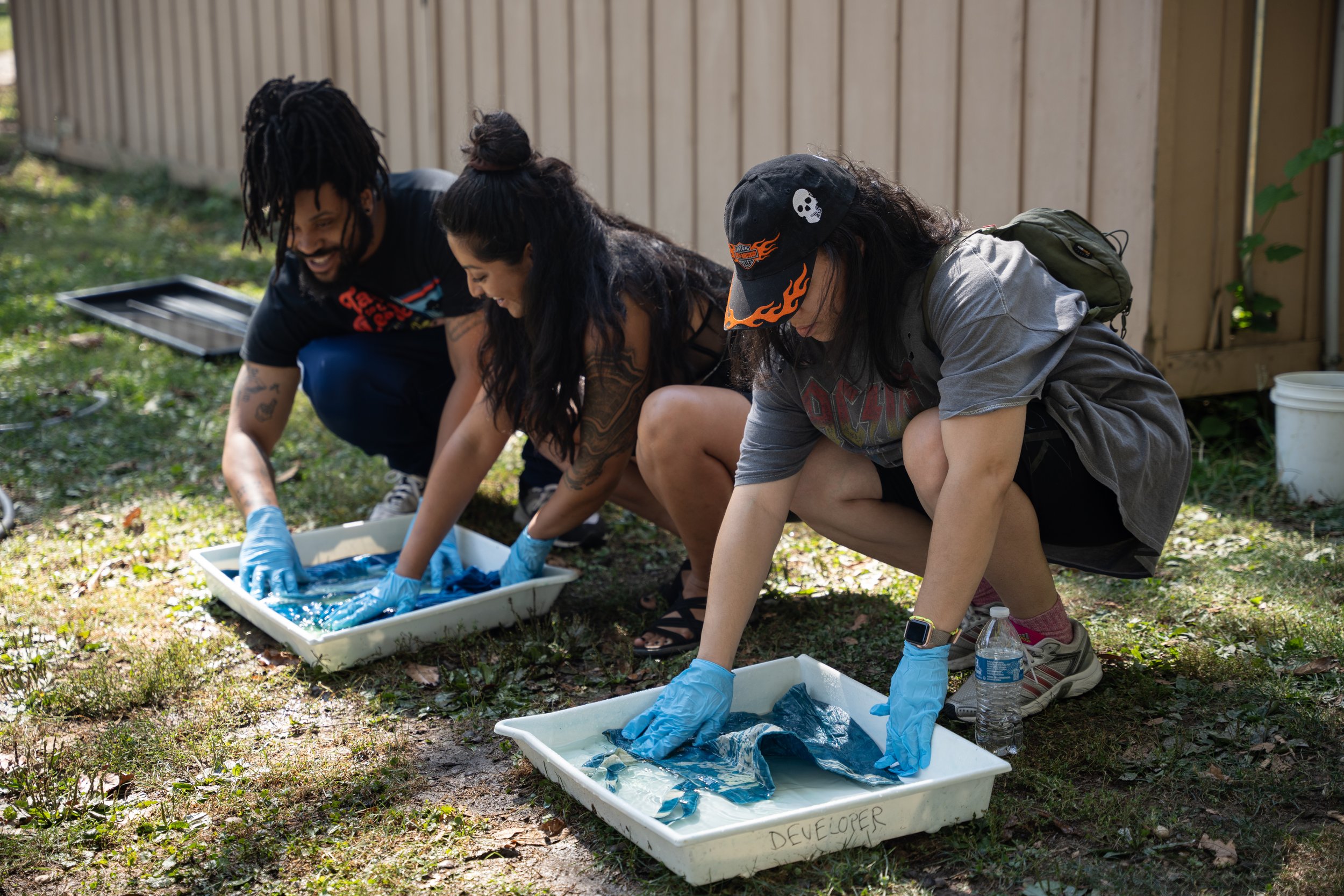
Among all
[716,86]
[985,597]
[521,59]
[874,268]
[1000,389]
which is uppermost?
[521,59]

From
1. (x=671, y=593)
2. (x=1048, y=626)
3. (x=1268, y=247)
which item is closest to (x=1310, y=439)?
(x=1268, y=247)

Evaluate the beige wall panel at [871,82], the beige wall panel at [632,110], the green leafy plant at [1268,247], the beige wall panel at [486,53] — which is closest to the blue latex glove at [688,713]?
the green leafy plant at [1268,247]

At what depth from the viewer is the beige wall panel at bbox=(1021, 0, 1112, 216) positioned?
3.72 meters

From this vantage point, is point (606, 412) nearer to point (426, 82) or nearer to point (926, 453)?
point (926, 453)

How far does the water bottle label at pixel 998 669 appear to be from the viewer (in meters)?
2.18

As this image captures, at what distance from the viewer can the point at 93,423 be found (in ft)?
15.3

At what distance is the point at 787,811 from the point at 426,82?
585 cm

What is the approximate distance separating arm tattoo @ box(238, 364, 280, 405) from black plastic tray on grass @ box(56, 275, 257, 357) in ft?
7.26

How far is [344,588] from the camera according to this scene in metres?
3.09

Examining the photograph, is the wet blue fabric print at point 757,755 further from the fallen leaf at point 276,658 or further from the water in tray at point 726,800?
the fallen leaf at point 276,658

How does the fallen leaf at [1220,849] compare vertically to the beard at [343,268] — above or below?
below

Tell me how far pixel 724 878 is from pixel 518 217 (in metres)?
1.39

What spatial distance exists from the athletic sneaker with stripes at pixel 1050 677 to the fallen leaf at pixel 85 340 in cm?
478

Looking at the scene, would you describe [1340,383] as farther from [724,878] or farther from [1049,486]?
[724,878]
